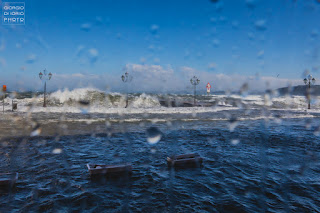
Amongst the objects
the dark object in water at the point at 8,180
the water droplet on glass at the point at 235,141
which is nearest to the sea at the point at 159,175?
the water droplet on glass at the point at 235,141

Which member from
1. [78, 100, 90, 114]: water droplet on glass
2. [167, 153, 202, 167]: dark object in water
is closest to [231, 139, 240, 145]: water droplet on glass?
[167, 153, 202, 167]: dark object in water

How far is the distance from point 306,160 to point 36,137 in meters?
15.2

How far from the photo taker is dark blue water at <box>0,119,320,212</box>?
19.2 ft

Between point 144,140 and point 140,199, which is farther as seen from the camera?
point 144,140

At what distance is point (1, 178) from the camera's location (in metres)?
6.44

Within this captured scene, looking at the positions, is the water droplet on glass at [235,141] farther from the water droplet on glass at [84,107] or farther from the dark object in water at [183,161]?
the water droplet on glass at [84,107]

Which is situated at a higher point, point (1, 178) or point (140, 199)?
point (1, 178)

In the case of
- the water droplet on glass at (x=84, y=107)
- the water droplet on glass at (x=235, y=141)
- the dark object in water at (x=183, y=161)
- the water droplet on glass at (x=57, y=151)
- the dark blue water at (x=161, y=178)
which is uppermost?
the water droplet on glass at (x=84, y=107)

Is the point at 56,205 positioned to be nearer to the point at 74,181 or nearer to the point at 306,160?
the point at 74,181

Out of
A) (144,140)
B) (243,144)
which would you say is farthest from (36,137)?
(243,144)

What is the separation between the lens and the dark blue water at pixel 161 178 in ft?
19.2

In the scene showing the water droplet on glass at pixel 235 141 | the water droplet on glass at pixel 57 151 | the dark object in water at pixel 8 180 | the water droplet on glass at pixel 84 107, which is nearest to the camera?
the dark object in water at pixel 8 180

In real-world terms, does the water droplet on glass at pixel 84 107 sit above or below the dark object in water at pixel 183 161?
above

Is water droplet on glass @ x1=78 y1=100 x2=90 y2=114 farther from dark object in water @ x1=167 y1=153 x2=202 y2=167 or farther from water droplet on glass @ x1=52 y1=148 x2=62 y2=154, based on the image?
dark object in water @ x1=167 y1=153 x2=202 y2=167
